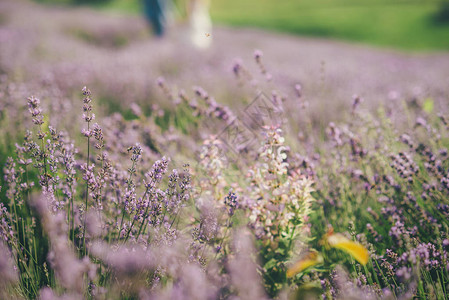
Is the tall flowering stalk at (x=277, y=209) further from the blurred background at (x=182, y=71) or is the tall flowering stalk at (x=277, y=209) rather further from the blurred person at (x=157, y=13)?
the blurred person at (x=157, y=13)

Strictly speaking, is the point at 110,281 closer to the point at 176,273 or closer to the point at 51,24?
the point at 176,273

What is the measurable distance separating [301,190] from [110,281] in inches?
37.3

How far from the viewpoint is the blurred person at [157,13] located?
8.53 meters

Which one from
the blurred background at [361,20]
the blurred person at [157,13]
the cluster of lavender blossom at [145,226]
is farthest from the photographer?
the blurred background at [361,20]

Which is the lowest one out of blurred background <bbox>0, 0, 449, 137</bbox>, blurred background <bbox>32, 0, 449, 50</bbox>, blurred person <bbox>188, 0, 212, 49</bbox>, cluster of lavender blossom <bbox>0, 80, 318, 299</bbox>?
cluster of lavender blossom <bbox>0, 80, 318, 299</bbox>

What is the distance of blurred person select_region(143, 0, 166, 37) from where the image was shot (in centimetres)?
853

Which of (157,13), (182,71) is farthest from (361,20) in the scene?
(182,71)

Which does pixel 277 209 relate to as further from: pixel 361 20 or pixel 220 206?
pixel 361 20

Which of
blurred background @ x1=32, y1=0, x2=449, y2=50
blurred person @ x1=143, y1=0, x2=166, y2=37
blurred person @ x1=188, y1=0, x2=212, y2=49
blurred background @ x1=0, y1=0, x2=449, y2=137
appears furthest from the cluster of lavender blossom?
blurred background @ x1=32, y1=0, x2=449, y2=50

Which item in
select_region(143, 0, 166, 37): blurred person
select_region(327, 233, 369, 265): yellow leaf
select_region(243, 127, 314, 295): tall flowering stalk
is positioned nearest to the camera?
select_region(327, 233, 369, 265): yellow leaf

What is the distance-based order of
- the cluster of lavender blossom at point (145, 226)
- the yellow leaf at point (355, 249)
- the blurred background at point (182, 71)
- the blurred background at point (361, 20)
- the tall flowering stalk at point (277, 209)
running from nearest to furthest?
1. the yellow leaf at point (355, 249)
2. the cluster of lavender blossom at point (145, 226)
3. the tall flowering stalk at point (277, 209)
4. the blurred background at point (182, 71)
5. the blurred background at point (361, 20)

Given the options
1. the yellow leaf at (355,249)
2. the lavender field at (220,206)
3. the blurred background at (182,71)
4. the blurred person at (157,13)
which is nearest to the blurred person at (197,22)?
the blurred background at (182,71)

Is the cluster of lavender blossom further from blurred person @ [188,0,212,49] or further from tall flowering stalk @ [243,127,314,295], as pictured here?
blurred person @ [188,0,212,49]

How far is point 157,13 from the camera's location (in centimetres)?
863
